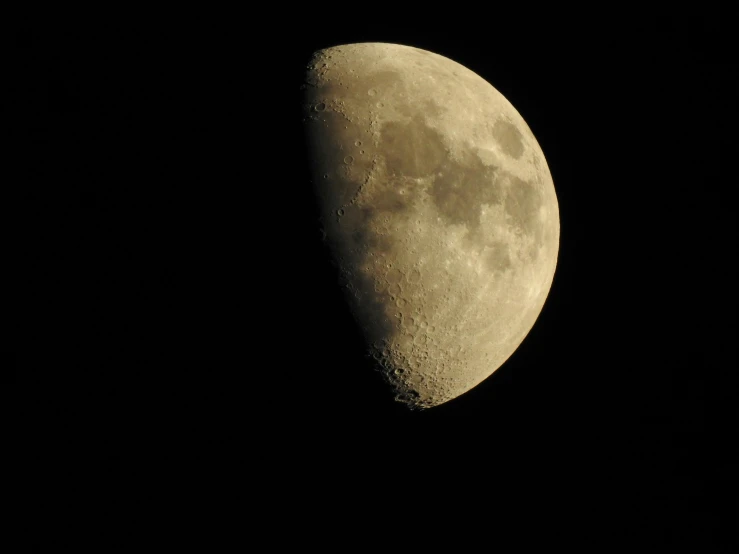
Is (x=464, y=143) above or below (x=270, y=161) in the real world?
above

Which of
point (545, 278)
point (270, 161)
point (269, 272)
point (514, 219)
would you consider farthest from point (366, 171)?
point (545, 278)

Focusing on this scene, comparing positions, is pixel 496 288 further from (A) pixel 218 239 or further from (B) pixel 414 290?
(A) pixel 218 239

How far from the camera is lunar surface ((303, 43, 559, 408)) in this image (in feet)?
11.3

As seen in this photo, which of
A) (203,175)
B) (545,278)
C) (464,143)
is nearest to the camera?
(203,175)

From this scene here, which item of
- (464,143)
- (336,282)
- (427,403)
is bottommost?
(427,403)

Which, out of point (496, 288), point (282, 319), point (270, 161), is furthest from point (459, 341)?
point (270, 161)

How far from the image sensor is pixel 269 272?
135 inches

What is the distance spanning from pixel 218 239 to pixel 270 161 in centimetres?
51

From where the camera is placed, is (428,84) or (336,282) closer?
(336,282)

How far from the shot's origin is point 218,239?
336 centimetres

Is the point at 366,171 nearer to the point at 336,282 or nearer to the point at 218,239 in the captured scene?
the point at 336,282

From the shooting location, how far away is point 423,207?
3.46m

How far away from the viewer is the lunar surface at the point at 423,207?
11.3 feet

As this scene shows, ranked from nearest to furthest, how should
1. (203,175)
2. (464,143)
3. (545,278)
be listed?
(203,175) → (464,143) → (545,278)
